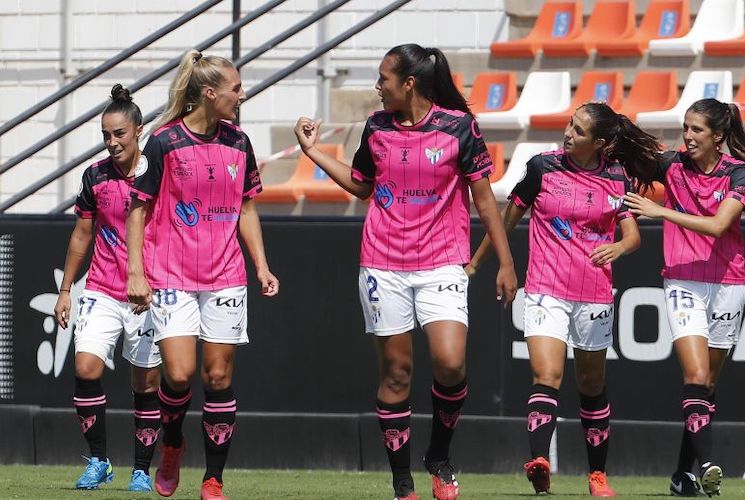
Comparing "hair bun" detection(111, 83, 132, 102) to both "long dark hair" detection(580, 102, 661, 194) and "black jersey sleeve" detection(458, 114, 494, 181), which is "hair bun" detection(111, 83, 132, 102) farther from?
"long dark hair" detection(580, 102, 661, 194)

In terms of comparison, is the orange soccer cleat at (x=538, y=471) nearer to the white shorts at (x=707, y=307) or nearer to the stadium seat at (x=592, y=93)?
the white shorts at (x=707, y=307)

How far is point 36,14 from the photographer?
52.6 feet

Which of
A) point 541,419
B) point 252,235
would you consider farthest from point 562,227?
point 252,235

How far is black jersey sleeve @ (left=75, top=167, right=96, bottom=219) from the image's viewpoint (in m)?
8.90

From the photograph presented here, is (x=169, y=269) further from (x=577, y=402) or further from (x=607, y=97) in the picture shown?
(x=607, y=97)

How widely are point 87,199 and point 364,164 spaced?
1854 millimetres

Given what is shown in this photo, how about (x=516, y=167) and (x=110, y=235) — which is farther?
(x=516, y=167)

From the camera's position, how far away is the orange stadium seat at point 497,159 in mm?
13030

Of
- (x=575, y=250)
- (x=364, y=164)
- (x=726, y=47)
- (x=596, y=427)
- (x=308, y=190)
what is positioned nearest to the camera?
(x=364, y=164)

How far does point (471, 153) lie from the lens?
24.9ft

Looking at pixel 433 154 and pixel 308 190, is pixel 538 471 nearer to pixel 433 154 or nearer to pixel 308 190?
pixel 433 154

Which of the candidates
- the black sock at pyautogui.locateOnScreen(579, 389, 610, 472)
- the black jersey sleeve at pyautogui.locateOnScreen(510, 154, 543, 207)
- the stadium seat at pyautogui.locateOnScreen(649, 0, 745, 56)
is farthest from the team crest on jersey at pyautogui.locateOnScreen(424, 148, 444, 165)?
the stadium seat at pyautogui.locateOnScreen(649, 0, 745, 56)

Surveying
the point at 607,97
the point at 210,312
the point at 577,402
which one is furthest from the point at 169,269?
the point at 607,97

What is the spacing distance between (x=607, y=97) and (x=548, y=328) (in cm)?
577
